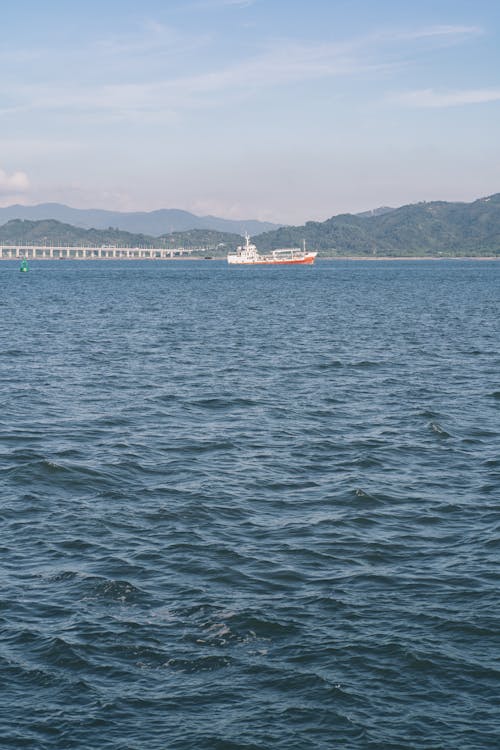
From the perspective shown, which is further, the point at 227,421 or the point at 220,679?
the point at 227,421

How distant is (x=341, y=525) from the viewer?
25422 millimetres

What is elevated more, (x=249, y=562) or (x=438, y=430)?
(x=438, y=430)

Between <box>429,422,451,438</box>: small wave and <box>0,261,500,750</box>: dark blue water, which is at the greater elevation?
<box>429,422,451,438</box>: small wave

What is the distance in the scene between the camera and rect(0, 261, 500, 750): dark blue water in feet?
50.4

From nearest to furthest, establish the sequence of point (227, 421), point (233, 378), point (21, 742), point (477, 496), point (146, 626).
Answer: point (21, 742)
point (146, 626)
point (477, 496)
point (227, 421)
point (233, 378)

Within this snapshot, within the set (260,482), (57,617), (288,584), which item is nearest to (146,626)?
(57,617)

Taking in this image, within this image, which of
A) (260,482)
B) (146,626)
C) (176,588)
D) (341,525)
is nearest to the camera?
(146,626)

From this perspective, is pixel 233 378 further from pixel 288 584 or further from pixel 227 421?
pixel 288 584

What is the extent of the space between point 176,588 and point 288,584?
2682 millimetres

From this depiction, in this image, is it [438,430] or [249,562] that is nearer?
[249,562]

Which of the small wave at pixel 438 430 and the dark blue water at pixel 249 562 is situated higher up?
the small wave at pixel 438 430

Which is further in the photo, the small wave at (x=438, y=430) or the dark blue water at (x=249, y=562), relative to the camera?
the small wave at (x=438, y=430)

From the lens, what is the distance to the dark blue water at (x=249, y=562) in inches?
605

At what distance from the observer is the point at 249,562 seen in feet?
73.6
